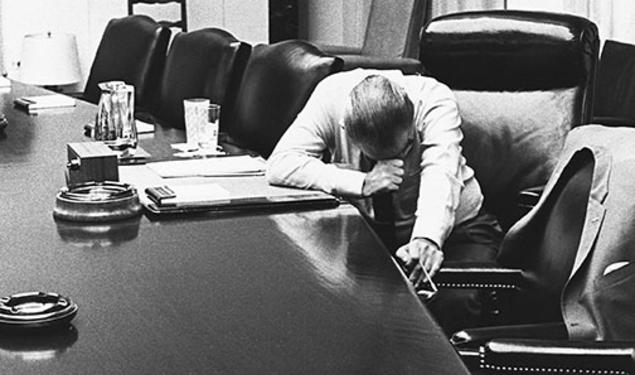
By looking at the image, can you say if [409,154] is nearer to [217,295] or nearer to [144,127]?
[144,127]

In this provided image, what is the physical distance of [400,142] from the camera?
288 centimetres

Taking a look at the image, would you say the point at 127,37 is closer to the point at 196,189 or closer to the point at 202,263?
the point at 196,189

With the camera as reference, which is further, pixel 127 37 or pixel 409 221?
pixel 127 37

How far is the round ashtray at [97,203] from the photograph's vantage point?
84.8 inches

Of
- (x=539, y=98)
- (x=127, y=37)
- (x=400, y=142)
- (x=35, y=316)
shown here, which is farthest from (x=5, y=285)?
(x=127, y=37)

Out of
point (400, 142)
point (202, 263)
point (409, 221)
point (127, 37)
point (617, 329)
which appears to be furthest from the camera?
point (127, 37)

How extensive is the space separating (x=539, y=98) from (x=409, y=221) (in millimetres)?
623

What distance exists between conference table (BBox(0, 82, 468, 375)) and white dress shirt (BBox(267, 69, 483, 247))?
602mm

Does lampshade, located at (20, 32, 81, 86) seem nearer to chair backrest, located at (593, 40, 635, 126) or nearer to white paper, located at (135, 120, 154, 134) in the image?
white paper, located at (135, 120, 154, 134)

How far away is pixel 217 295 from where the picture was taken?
1674mm

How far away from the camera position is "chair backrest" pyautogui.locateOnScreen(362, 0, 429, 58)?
20.7 feet

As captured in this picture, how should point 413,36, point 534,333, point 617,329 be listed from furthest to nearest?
point 413,36 → point 534,333 → point 617,329

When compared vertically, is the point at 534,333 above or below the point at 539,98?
below

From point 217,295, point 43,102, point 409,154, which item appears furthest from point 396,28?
point 217,295
